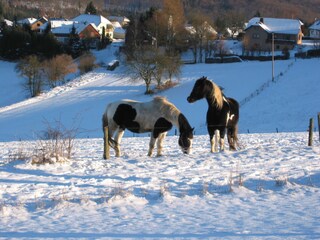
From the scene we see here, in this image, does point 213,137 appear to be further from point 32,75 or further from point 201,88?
point 32,75

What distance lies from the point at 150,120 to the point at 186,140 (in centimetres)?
113

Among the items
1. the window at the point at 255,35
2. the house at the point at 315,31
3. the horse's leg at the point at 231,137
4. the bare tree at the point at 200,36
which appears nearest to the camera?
the horse's leg at the point at 231,137

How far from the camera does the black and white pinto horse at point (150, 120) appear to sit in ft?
38.5

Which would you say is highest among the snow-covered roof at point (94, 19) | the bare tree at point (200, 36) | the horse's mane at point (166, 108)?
the snow-covered roof at point (94, 19)

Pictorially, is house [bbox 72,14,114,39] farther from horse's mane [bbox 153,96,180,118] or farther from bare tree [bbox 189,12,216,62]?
horse's mane [bbox 153,96,180,118]

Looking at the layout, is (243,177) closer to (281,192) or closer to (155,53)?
(281,192)

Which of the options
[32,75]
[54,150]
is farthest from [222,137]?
[32,75]

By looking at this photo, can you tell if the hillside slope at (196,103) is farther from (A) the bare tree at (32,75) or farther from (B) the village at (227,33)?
(B) the village at (227,33)

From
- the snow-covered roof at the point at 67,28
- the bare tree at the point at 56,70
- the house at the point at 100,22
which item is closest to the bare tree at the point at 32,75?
the bare tree at the point at 56,70

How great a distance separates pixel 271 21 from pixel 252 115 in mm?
61661

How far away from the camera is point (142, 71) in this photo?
47.4m

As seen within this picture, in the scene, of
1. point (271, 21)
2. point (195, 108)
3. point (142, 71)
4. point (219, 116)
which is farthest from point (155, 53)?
point (271, 21)

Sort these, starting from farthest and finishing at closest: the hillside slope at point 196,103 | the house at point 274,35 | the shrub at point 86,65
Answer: the house at point 274,35 < the shrub at point 86,65 < the hillside slope at point 196,103

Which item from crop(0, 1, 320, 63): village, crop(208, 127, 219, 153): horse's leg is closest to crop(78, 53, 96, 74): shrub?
crop(0, 1, 320, 63): village
